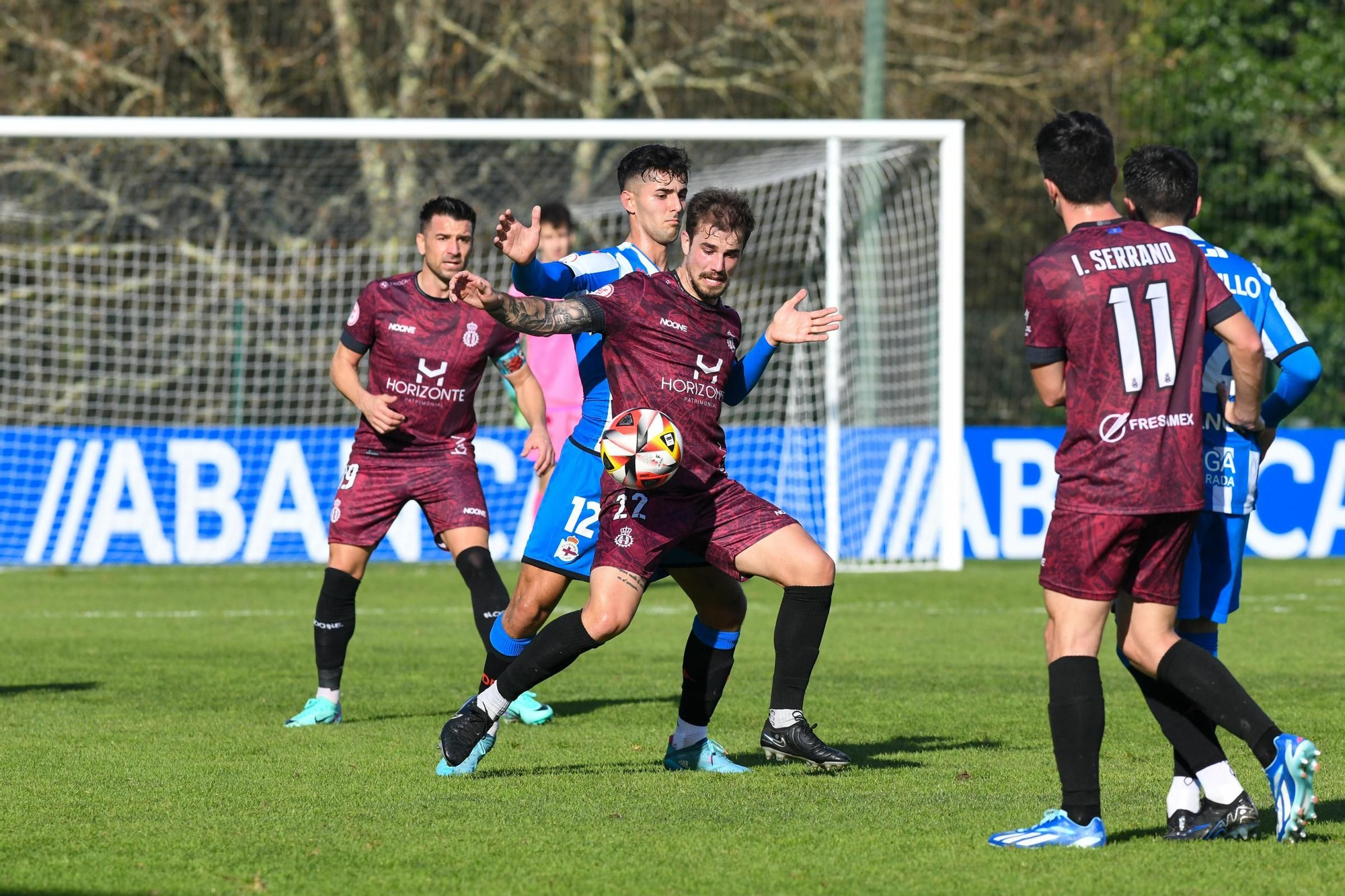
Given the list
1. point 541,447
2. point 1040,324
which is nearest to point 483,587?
point 541,447

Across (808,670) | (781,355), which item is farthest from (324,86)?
(808,670)

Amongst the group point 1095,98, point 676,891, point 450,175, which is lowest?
point 676,891

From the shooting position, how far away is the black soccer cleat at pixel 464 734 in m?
5.90

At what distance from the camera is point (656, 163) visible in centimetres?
650

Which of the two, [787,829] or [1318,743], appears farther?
[1318,743]

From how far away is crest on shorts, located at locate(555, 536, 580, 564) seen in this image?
638 cm

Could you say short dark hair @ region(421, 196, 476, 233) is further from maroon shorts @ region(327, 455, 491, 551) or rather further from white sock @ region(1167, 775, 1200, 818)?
white sock @ region(1167, 775, 1200, 818)

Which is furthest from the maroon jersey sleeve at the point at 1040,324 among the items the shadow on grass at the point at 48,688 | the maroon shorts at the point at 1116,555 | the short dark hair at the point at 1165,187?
the shadow on grass at the point at 48,688

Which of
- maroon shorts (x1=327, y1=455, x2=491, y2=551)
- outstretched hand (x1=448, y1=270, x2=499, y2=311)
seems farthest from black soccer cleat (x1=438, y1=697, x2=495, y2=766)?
maroon shorts (x1=327, y1=455, x2=491, y2=551)

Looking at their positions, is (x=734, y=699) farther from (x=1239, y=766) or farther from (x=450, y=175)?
(x=450, y=175)

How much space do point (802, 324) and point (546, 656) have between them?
1.39m

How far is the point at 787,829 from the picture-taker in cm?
512

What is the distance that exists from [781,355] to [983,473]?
2366 mm

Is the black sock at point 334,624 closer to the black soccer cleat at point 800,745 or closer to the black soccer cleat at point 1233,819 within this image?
the black soccer cleat at point 800,745
